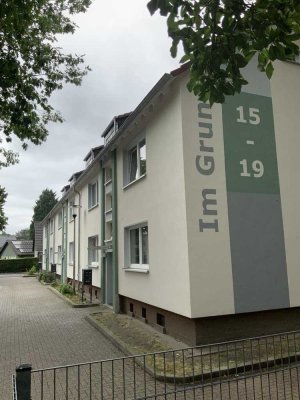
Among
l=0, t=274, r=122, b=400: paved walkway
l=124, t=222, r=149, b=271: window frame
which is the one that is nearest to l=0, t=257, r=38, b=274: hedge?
l=0, t=274, r=122, b=400: paved walkway

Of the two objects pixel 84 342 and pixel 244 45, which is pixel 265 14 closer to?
pixel 244 45

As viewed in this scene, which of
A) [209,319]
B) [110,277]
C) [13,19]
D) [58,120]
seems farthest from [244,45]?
[110,277]

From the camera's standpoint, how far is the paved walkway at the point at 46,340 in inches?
307

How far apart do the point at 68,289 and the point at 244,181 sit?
527 inches

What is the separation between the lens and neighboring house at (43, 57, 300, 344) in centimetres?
821

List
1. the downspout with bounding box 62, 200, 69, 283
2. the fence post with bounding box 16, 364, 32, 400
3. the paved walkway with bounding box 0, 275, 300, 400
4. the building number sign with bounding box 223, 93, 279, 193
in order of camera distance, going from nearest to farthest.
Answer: the fence post with bounding box 16, 364, 32, 400
the paved walkway with bounding box 0, 275, 300, 400
the building number sign with bounding box 223, 93, 279, 193
the downspout with bounding box 62, 200, 69, 283

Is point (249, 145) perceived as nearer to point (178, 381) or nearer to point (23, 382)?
point (178, 381)

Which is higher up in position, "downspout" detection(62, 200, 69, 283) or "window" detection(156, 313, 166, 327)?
"downspout" detection(62, 200, 69, 283)

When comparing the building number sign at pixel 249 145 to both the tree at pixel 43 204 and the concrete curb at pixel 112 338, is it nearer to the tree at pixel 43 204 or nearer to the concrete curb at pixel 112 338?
the concrete curb at pixel 112 338

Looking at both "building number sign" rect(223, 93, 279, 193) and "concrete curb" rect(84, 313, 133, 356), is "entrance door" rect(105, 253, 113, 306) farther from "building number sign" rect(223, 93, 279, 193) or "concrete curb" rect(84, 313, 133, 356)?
"building number sign" rect(223, 93, 279, 193)

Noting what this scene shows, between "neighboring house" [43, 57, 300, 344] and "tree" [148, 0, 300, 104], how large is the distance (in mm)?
4480

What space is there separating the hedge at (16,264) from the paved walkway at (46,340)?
36395mm

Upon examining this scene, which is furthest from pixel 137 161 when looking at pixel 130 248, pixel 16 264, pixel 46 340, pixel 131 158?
pixel 16 264

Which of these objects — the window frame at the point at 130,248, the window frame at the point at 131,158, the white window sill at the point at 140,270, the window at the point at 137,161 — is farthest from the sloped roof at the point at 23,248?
the white window sill at the point at 140,270
